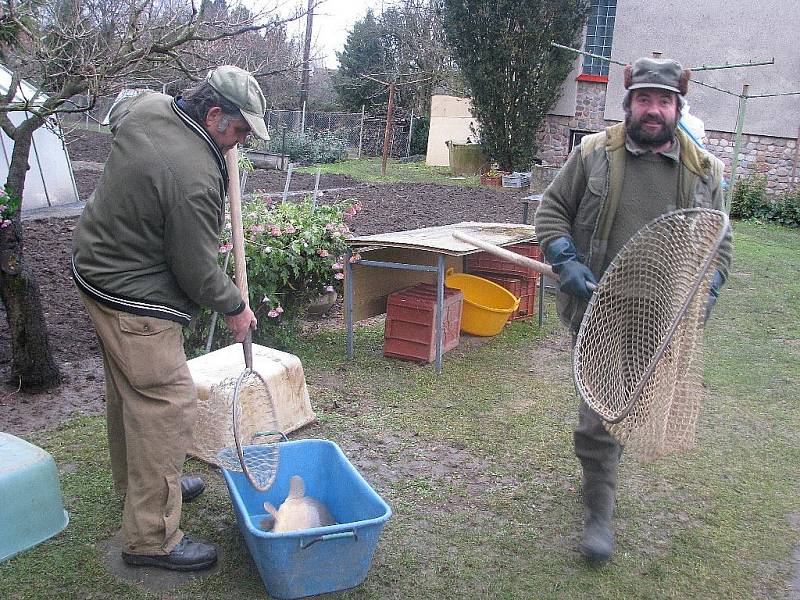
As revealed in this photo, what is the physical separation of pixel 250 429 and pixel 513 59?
15049 millimetres

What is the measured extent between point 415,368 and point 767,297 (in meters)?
4.36

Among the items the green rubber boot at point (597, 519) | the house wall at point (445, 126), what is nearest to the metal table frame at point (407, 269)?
the green rubber boot at point (597, 519)

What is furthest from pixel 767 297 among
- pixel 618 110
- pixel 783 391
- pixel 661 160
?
pixel 618 110

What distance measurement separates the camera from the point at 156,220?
252cm

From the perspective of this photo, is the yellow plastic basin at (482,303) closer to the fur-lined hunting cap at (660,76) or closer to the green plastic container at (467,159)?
the fur-lined hunting cap at (660,76)

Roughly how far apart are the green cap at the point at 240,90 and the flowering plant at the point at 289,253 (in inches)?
82.6

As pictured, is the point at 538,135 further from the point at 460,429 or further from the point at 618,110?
the point at 460,429

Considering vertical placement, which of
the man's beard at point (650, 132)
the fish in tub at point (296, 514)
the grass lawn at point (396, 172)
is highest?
the man's beard at point (650, 132)

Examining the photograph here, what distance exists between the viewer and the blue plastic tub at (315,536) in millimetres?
2566

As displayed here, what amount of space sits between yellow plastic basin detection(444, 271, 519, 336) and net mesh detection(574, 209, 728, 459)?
10.0ft

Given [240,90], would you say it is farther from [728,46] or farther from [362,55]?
[362,55]

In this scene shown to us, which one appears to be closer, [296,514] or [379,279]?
[296,514]

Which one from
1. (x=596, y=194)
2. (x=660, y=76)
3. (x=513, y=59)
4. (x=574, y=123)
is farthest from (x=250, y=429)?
(x=574, y=123)

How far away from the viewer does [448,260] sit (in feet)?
20.9
